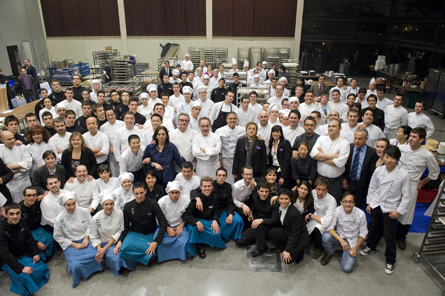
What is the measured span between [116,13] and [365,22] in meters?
11.3

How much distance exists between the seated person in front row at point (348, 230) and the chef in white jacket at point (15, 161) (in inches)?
172

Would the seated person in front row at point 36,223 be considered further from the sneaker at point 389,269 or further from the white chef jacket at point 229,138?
the sneaker at point 389,269

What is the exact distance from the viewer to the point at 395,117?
5.84 m

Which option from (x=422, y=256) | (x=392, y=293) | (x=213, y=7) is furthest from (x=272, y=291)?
(x=213, y=7)

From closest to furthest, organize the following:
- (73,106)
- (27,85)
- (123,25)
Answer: (73,106) → (27,85) → (123,25)

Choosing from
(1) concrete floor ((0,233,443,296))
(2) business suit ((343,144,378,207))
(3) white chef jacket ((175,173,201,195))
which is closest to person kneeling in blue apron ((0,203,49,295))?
(1) concrete floor ((0,233,443,296))

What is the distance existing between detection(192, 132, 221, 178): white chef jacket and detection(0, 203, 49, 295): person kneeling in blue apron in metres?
2.44

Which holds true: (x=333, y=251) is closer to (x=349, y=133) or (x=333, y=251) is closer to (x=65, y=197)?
(x=349, y=133)

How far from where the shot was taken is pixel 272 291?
3.46 m

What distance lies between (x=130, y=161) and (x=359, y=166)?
11.1 feet

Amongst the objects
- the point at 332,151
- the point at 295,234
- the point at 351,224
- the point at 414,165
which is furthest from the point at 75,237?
the point at 414,165

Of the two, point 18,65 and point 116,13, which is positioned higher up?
point 116,13

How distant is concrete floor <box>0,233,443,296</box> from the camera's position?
3.46m

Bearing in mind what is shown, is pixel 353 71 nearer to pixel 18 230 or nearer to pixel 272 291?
pixel 272 291
